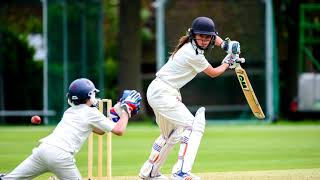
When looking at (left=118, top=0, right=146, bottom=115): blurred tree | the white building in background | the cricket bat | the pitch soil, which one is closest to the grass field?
the pitch soil

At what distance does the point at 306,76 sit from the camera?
22.4 m

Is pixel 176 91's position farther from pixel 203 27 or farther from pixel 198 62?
pixel 203 27

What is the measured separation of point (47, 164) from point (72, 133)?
35 centimetres

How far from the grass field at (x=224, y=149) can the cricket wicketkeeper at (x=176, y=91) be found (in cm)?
123

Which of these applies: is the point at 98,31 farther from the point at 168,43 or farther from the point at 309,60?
the point at 309,60

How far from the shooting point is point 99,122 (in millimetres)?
7641

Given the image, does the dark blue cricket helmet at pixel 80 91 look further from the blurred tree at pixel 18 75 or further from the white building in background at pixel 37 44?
the white building in background at pixel 37 44

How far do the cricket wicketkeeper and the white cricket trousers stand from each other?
4.26 feet

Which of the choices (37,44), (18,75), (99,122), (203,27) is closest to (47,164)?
(99,122)

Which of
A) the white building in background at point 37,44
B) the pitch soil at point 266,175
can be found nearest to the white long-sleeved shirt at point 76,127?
the pitch soil at point 266,175

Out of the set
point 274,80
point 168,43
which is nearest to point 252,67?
point 274,80

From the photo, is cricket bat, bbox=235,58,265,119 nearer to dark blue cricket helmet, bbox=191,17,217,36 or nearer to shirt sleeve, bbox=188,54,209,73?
shirt sleeve, bbox=188,54,209,73

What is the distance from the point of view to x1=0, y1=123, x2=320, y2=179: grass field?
433 inches

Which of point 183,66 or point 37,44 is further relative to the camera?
point 37,44
